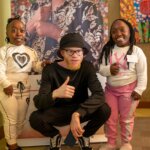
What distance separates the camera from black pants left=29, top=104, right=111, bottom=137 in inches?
69.0

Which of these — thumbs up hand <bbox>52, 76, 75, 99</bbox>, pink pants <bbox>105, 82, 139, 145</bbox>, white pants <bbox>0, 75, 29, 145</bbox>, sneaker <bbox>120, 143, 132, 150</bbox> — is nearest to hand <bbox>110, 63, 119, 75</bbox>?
pink pants <bbox>105, 82, 139, 145</bbox>

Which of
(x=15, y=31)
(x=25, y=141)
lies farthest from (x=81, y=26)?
(x=25, y=141)

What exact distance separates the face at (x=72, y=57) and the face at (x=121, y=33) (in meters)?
0.31

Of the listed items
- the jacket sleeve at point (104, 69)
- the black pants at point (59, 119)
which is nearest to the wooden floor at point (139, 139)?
the black pants at point (59, 119)

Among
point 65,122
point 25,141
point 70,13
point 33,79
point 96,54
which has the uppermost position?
point 70,13

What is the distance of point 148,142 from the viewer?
2.09 metres

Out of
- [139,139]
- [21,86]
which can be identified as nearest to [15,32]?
[21,86]

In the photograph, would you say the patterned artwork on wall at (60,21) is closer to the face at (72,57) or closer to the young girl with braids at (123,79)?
the young girl with braids at (123,79)

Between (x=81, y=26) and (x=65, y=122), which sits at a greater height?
(x=81, y=26)

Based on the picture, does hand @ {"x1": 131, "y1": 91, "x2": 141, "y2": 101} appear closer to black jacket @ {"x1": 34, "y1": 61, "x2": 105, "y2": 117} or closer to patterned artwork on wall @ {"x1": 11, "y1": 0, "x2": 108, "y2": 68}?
black jacket @ {"x1": 34, "y1": 61, "x2": 105, "y2": 117}

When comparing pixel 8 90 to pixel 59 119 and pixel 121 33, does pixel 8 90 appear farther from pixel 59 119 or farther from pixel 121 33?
pixel 121 33

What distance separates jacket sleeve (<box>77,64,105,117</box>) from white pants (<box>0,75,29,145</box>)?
0.49 metres

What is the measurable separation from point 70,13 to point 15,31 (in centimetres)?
72

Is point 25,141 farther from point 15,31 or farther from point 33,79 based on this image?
point 15,31
